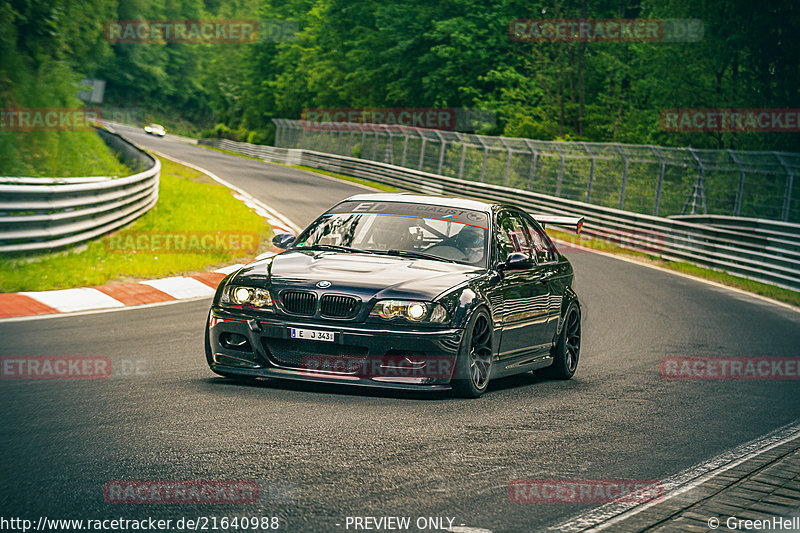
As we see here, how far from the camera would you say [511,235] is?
8898mm

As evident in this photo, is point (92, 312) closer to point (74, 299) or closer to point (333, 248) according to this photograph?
point (74, 299)

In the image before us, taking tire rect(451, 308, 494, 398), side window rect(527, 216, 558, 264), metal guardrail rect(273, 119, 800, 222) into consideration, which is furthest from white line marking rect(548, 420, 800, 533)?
metal guardrail rect(273, 119, 800, 222)

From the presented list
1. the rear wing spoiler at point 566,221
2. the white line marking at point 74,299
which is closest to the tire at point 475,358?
the rear wing spoiler at point 566,221

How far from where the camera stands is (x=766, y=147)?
30.4 metres

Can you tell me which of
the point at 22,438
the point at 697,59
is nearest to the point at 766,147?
the point at 697,59

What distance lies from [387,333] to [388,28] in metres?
52.5

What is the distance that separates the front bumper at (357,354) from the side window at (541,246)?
2.44 m

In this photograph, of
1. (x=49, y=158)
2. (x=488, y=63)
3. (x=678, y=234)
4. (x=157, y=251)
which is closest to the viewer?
(x=157, y=251)

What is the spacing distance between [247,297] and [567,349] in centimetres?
343

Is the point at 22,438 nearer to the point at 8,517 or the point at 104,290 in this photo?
the point at 8,517

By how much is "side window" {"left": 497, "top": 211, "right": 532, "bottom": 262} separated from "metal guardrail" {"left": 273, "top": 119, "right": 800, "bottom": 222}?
1461 cm

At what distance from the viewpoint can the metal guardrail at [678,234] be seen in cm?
2058

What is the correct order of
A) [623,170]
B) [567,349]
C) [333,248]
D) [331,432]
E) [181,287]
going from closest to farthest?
[331,432] < [333,248] < [567,349] < [181,287] < [623,170]

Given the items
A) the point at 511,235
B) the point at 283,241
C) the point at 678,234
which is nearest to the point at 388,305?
the point at 283,241
